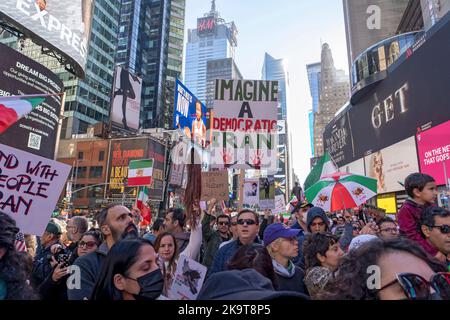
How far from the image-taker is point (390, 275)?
4.53 ft

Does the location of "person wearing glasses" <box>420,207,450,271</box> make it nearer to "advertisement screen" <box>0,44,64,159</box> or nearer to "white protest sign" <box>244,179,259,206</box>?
"white protest sign" <box>244,179,259,206</box>

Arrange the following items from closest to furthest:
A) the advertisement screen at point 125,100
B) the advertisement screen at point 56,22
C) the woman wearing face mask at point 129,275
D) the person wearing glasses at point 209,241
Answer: the woman wearing face mask at point 129,275
the person wearing glasses at point 209,241
the advertisement screen at point 56,22
the advertisement screen at point 125,100

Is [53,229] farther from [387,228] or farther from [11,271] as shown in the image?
[387,228]

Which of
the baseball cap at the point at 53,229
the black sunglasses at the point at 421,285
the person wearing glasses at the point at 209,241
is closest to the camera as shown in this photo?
the black sunglasses at the point at 421,285

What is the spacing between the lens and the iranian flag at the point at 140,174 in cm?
1190

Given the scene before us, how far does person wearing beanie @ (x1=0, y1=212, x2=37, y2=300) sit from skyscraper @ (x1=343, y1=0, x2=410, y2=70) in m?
62.7

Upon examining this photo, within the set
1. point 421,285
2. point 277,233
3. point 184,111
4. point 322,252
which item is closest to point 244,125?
point 184,111

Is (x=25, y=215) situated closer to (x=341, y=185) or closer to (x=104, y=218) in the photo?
(x=104, y=218)

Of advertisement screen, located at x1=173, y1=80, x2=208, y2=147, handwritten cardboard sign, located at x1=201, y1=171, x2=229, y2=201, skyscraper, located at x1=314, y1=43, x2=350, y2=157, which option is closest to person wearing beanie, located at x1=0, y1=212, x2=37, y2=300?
handwritten cardboard sign, located at x1=201, y1=171, x2=229, y2=201

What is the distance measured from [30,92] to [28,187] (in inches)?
630

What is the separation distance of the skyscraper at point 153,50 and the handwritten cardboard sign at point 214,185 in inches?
2865

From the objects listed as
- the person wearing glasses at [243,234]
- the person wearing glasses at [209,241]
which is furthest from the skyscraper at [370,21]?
the person wearing glasses at [243,234]

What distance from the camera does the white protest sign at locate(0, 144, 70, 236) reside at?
3033 millimetres

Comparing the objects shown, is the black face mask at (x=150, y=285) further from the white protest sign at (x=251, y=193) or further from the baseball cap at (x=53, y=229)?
the white protest sign at (x=251, y=193)
